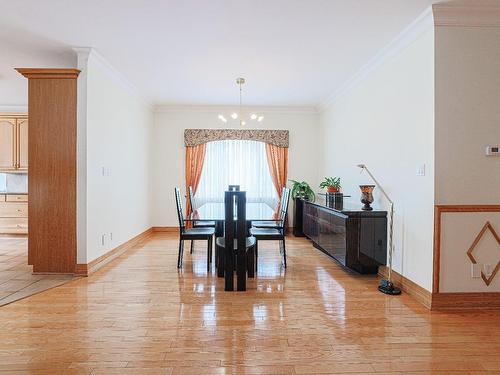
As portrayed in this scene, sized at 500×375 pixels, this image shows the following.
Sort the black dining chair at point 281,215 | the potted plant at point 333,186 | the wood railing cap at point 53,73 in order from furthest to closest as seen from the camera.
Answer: the potted plant at point 333,186 < the black dining chair at point 281,215 < the wood railing cap at point 53,73

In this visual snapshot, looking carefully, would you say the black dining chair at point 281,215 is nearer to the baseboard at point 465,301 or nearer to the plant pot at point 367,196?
the plant pot at point 367,196

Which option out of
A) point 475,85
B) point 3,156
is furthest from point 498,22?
point 3,156

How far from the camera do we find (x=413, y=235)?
3182 mm

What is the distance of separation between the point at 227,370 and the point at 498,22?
354 centimetres

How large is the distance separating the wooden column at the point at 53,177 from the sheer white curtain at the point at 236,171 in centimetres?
321

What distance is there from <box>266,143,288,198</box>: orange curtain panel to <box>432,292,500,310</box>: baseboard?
4.19m

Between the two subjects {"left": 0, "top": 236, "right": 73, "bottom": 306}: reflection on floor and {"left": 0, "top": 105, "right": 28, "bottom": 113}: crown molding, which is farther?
{"left": 0, "top": 105, "right": 28, "bottom": 113}: crown molding

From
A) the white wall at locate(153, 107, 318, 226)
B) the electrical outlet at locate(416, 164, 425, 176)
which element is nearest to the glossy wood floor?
the electrical outlet at locate(416, 164, 425, 176)

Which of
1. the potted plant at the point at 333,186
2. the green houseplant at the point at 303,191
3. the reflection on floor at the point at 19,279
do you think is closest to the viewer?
the reflection on floor at the point at 19,279

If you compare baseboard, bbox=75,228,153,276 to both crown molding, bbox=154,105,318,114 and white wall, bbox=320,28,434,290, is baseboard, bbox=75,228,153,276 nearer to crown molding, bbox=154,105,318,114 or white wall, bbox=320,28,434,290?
crown molding, bbox=154,105,318,114

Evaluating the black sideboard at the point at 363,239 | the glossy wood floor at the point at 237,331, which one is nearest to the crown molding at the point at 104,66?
the glossy wood floor at the point at 237,331

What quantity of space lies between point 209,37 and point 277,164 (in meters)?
3.68

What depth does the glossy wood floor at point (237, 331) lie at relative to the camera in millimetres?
1991

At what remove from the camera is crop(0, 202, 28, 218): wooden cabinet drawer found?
628 cm
